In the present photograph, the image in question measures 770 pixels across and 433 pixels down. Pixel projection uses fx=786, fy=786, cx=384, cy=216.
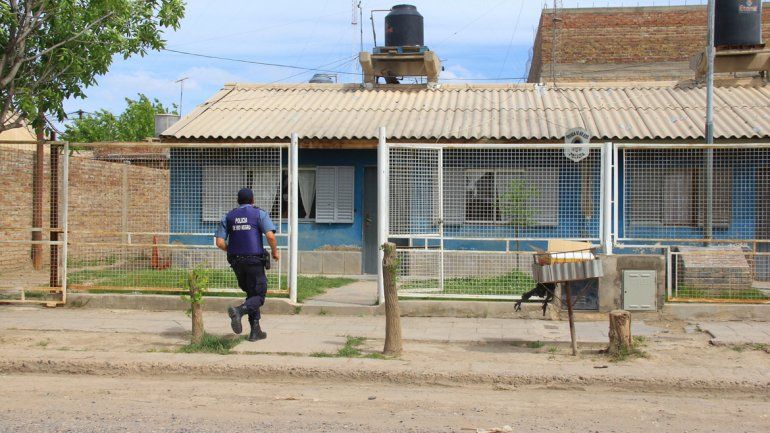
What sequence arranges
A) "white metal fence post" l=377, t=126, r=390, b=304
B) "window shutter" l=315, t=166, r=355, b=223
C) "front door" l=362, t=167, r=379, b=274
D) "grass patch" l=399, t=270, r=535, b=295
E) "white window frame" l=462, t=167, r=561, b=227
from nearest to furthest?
"white metal fence post" l=377, t=126, r=390, b=304
"grass patch" l=399, t=270, r=535, b=295
"white window frame" l=462, t=167, r=561, b=227
"front door" l=362, t=167, r=379, b=274
"window shutter" l=315, t=166, r=355, b=223

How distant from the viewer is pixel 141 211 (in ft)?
46.5

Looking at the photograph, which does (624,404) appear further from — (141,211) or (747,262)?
(141,211)

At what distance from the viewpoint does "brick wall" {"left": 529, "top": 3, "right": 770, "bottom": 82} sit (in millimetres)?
29088

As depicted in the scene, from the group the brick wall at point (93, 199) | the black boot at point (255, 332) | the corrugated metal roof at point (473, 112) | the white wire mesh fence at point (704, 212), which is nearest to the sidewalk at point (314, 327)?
the black boot at point (255, 332)

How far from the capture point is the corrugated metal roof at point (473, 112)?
48.4 feet

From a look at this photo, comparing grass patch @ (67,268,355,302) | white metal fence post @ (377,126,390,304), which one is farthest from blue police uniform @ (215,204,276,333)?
grass patch @ (67,268,355,302)

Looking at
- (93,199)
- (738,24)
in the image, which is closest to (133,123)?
(93,199)

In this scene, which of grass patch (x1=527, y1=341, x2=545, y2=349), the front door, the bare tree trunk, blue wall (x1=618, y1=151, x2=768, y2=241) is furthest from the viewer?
the front door

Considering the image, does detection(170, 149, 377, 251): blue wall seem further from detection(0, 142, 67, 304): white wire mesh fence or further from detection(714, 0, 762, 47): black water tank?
detection(714, 0, 762, 47): black water tank

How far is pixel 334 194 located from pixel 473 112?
340 cm

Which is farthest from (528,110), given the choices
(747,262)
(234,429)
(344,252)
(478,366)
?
(234,429)

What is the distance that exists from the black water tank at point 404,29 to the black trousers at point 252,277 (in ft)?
38.1

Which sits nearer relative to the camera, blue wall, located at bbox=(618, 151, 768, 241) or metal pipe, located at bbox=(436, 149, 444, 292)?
metal pipe, located at bbox=(436, 149, 444, 292)

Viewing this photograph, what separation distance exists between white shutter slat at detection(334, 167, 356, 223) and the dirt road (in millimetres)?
8006
